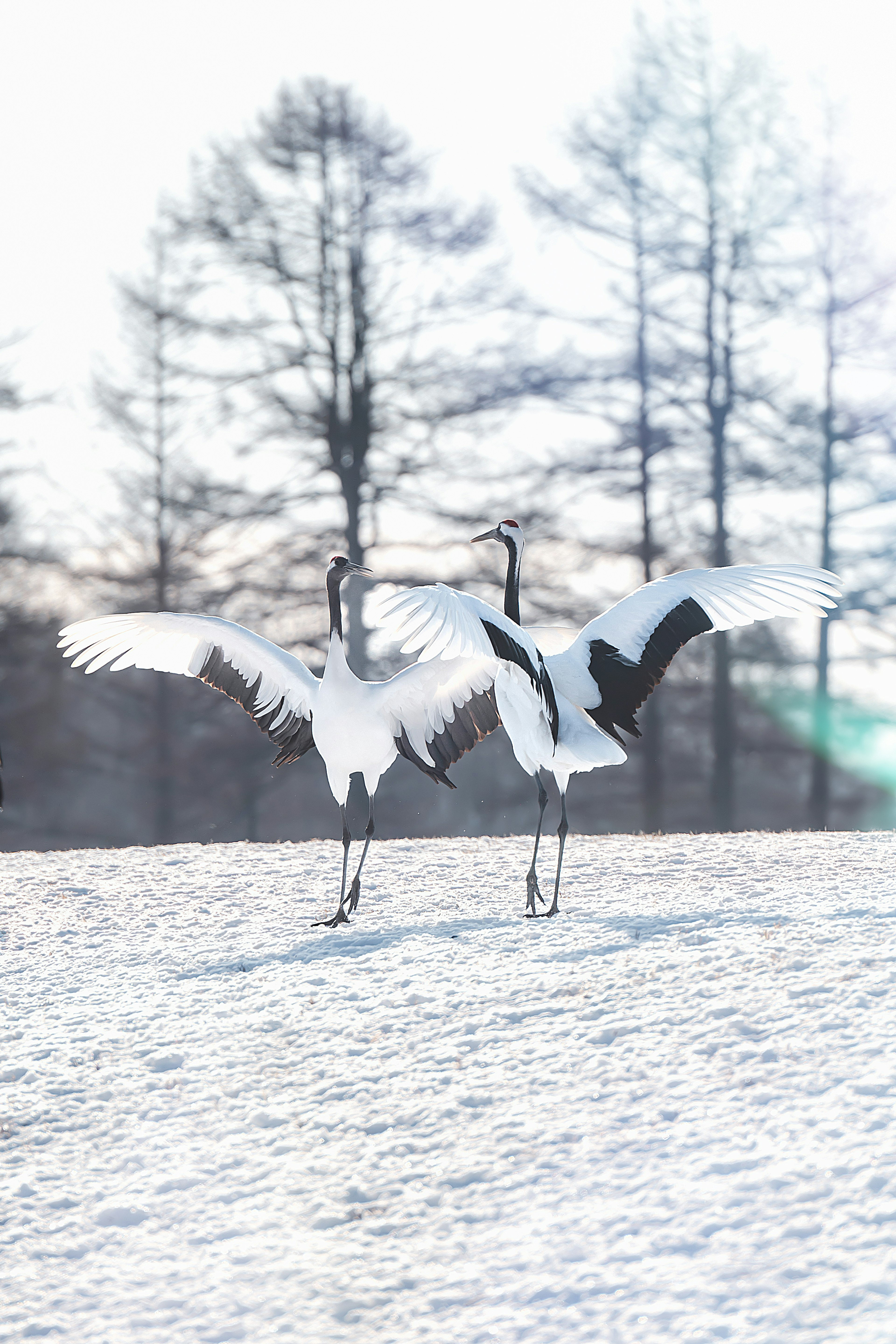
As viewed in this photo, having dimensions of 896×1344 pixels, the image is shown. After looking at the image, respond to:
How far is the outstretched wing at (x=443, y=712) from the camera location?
7.19 meters

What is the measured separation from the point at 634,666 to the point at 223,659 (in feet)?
8.99

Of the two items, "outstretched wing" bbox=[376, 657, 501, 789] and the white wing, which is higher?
the white wing

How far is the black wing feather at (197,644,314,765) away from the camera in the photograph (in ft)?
25.4

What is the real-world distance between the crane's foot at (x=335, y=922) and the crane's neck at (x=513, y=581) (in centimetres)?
210

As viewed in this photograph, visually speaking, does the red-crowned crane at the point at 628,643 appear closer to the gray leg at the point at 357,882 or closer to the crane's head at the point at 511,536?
the crane's head at the point at 511,536

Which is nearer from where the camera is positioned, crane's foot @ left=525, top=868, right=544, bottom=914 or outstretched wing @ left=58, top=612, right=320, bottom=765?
crane's foot @ left=525, top=868, right=544, bottom=914

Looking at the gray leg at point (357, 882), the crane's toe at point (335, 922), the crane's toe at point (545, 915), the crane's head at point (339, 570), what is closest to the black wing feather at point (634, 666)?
the crane's toe at point (545, 915)

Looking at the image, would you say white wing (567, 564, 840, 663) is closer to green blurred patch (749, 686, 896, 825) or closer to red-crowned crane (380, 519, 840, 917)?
red-crowned crane (380, 519, 840, 917)

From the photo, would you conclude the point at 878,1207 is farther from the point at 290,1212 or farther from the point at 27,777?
the point at 27,777

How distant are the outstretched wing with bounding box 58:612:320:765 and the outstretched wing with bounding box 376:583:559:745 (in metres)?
1.81

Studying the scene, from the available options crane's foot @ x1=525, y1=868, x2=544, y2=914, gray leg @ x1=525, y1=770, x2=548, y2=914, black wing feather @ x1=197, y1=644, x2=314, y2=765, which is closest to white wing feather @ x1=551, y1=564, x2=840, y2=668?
gray leg @ x1=525, y1=770, x2=548, y2=914

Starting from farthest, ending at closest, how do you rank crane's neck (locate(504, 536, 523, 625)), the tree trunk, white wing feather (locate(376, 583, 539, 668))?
the tree trunk, crane's neck (locate(504, 536, 523, 625)), white wing feather (locate(376, 583, 539, 668))

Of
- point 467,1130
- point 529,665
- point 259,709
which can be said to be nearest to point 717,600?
point 529,665

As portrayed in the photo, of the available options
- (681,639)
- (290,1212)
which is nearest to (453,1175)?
(290,1212)
